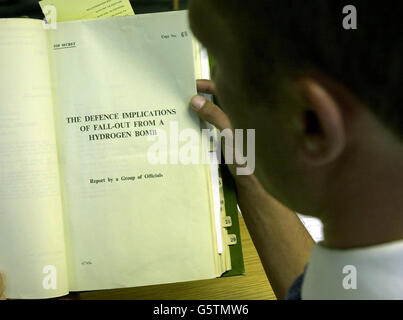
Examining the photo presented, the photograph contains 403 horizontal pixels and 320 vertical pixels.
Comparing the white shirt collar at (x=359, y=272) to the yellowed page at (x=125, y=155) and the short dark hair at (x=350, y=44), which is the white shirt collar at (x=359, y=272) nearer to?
the short dark hair at (x=350, y=44)

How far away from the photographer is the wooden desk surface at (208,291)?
0.70 meters

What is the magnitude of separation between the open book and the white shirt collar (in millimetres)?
249

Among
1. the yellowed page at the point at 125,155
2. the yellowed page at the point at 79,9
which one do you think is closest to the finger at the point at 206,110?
the yellowed page at the point at 125,155

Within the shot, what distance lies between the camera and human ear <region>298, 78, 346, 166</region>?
0.91 feet

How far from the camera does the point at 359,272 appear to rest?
34 centimetres

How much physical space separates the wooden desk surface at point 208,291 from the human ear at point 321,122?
1.52 feet

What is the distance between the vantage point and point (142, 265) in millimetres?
594

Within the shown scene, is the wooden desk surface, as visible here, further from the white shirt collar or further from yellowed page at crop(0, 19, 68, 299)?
the white shirt collar

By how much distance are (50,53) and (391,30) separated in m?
0.45

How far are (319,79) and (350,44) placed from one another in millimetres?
28

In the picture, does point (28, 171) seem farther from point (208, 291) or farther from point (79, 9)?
point (208, 291)

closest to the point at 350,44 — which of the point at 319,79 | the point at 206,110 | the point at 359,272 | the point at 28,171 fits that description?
the point at 319,79
